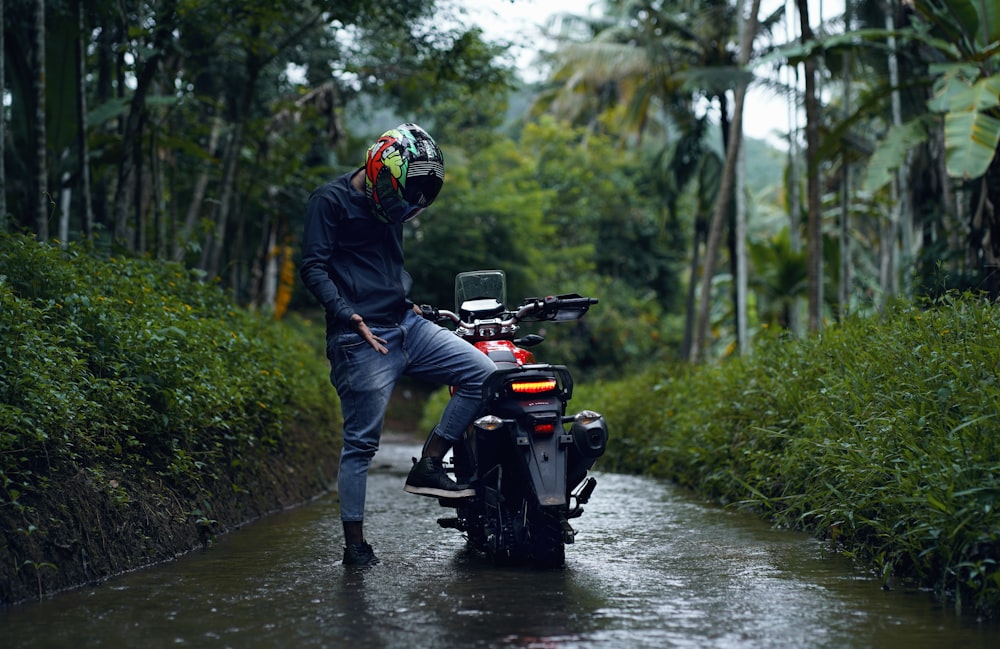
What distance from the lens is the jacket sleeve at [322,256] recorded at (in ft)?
18.1

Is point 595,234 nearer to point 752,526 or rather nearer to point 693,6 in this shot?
point 693,6

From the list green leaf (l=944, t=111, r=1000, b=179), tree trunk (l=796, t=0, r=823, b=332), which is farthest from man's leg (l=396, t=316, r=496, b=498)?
tree trunk (l=796, t=0, r=823, b=332)

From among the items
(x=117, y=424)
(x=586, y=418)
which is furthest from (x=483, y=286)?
(x=117, y=424)

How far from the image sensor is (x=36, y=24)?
902 centimetres

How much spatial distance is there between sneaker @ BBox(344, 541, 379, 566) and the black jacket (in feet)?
3.54

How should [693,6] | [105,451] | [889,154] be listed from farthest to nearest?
[693,6] < [889,154] < [105,451]

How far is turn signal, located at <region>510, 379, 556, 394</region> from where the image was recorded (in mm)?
5449

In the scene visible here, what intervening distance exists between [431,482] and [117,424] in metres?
1.63

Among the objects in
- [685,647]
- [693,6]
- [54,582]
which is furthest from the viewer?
[693,6]

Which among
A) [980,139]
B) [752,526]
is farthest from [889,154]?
[752,526]

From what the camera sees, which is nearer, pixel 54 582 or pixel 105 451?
pixel 54 582

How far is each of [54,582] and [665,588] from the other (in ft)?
8.55

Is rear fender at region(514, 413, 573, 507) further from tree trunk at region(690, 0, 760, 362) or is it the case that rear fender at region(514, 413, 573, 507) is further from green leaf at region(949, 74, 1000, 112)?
tree trunk at region(690, 0, 760, 362)

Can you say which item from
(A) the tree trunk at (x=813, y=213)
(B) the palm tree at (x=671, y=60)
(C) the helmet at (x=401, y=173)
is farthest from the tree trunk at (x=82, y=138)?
(B) the palm tree at (x=671, y=60)
